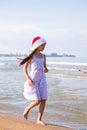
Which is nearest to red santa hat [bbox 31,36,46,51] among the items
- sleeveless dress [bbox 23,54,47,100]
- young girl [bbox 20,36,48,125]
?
young girl [bbox 20,36,48,125]

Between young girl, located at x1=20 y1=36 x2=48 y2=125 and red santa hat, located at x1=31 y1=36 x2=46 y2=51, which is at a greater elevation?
red santa hat, located at x1=31 y1=36 x2=46 y2=51

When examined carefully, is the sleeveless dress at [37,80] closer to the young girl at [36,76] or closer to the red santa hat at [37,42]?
the young girl at [36,76]

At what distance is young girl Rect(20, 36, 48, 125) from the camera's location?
22.9ft

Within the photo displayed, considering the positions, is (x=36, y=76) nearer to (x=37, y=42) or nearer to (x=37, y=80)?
(x=37, y=80)

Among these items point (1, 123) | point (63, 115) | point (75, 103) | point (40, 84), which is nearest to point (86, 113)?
point (63, 115)

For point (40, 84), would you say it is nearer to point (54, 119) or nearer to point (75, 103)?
point (54, 119)

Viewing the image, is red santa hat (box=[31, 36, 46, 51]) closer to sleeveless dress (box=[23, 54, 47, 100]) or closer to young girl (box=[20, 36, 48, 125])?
young girl (box=[20, 36, 48, 125])

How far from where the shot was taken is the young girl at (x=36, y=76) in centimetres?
699

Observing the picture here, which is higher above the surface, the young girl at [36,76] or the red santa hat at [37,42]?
the red santa hat at [37,42]

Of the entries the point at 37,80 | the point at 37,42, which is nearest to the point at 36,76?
the point at 37,80

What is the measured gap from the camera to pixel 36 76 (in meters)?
7.06

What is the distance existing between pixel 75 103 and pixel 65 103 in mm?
278

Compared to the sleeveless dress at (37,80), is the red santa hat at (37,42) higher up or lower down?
higher up

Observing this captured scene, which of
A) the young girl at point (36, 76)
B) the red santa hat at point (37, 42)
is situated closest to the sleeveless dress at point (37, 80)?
the young girl at point (36, 76)
